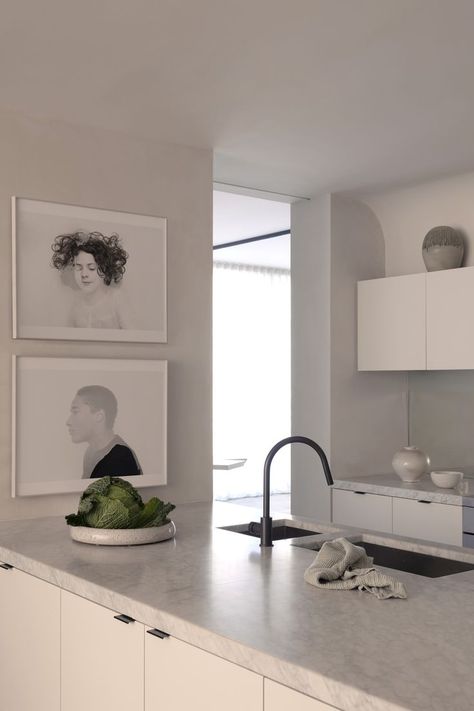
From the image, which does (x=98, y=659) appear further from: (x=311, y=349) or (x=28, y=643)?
(x=311, y=349)

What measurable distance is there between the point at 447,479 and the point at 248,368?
483 centimetres

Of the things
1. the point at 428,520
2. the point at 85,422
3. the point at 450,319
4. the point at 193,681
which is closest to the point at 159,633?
the point at 193,681

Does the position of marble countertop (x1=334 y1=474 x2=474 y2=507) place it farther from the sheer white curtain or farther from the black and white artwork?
the sheer white curtain

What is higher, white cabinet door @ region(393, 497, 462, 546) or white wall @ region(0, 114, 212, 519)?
white wall @ region(0, 114, 212, 519)

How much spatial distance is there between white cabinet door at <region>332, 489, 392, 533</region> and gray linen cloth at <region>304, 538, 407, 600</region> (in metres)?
2.14

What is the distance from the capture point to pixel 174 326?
11.8 feet

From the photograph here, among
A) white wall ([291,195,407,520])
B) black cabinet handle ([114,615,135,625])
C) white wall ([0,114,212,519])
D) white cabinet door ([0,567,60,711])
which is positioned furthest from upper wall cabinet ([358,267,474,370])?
black cabinet handle ([114,615,135,625])

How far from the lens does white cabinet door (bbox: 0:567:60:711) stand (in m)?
2.27

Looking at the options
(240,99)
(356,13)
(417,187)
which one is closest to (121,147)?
(240,99)

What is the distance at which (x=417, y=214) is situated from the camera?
4.60 m

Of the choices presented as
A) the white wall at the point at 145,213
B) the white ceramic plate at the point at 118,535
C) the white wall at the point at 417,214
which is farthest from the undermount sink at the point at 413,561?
the white wall at the point at 417,214

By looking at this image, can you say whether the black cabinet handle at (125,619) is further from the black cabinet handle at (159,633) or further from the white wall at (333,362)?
the white wall at (333,362)

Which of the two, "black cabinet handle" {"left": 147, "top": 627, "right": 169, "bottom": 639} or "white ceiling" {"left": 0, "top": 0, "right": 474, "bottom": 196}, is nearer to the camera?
"black cabinet handle" {"left": 147, "top": 627, "right": 169, "bottom": 639}

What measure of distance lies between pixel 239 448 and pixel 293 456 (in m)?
3.89
